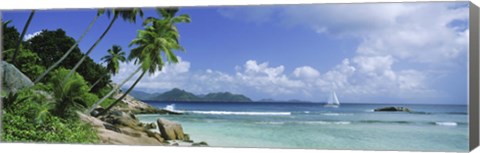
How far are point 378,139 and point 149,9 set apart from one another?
349cm

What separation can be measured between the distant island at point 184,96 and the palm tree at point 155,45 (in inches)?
8.6

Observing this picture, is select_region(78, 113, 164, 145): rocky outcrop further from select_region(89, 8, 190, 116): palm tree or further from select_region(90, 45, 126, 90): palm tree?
select_region(90, 45, 126, 90): palm tree

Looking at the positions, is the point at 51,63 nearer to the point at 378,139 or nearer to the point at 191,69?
the point at 191,69

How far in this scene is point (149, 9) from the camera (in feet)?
40.3

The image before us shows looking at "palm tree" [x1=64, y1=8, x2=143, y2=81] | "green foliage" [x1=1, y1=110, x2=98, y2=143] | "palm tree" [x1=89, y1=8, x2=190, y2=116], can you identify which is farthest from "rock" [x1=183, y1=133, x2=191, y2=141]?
"palm tree" [x1=64, y1=8, x2=143, y2=81]

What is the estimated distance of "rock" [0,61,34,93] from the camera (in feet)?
42.0

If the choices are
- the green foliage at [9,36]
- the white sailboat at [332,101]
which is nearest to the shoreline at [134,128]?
the green foliage at [9,36]

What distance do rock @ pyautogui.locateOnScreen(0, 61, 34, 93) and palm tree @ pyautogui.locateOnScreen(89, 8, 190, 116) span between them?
3.85 ft

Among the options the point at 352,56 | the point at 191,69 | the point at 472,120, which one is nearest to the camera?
the point at 472,120

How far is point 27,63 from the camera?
12.9 metres

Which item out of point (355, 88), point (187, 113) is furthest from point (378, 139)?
point (187, 113)

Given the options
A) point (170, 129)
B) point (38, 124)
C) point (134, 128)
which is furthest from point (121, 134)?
point (38, 124)

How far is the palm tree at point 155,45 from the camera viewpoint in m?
12.3

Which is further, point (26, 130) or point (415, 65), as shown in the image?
point (26, 130)
